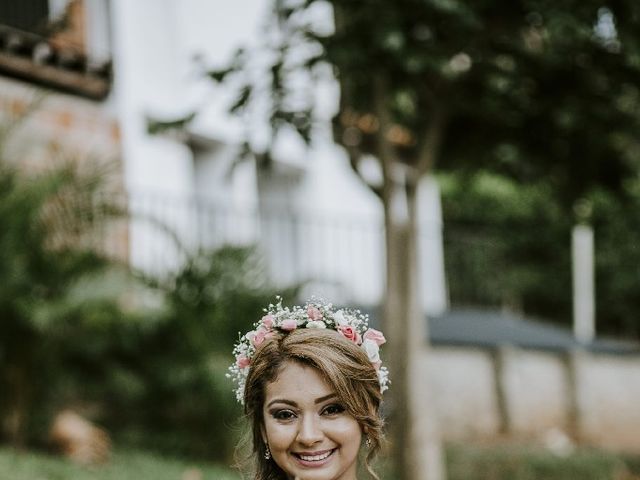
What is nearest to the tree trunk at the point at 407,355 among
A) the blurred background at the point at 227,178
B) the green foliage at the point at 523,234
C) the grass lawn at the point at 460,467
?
the blurred background at the point at 227,178

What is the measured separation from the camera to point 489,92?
6375 millimetres

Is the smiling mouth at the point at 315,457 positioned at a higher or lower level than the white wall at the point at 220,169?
lower

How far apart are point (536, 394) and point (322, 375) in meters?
7.82

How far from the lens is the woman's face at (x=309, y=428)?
2664 mm

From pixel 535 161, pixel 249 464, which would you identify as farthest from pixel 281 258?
pixel 249 464

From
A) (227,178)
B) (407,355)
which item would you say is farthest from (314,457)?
(407,355)

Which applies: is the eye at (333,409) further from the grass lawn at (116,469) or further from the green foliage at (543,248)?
the green foliage at (543,248)

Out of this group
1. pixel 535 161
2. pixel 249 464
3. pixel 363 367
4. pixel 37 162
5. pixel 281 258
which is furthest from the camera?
pixel 281 258

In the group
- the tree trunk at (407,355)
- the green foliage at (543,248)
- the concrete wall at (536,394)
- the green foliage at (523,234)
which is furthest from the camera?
the green foliage at (523,234)

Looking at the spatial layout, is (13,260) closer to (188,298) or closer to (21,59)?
(188,298)

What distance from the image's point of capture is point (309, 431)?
2.64m

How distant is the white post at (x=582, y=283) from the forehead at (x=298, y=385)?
1184cm

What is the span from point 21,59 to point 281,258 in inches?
160

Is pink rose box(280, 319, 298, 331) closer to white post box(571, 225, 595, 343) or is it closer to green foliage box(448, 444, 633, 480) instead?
green foliage box(448, 444, 633, 480)
